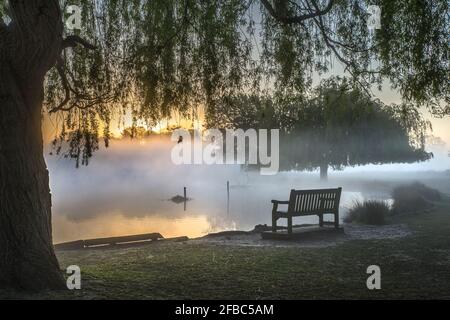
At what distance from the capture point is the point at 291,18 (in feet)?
29.7

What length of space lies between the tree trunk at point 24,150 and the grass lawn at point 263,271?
1.54 feet

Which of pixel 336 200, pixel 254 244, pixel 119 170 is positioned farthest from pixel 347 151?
pixel 119 170

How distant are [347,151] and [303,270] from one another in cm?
3363

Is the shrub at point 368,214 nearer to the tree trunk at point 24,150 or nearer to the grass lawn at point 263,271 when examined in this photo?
the grass lawn at point 263,271

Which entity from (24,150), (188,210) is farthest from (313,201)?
(188,210)

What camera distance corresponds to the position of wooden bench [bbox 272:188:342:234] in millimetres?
13422

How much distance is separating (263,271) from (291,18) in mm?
4164

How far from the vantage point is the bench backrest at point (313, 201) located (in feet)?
44.3

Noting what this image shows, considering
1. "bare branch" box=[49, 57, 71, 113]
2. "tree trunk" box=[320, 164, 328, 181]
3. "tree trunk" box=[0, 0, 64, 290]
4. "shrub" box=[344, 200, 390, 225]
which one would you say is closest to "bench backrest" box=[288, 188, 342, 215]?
"shrub" box=[344, 200, 390, 225]

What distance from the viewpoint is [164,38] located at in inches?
370

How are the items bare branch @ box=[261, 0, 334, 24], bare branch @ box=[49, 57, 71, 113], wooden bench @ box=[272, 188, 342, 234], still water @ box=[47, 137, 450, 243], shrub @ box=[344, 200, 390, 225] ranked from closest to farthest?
bare branch @ box=[261, 0, 334, 24] < bare branch @ box=[49, 57, 71, 113] < wooden bench @ box=[272, 188, 342, 234] < shrub @ box=[344, 200, 390, 225] < still water @ box=[47, 137, 450, 243]

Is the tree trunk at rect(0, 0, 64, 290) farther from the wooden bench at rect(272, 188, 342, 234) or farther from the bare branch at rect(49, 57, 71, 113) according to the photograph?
the wooden bench at rect(272, 188, 342, 234)

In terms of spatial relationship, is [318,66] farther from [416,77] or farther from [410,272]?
[410,272]

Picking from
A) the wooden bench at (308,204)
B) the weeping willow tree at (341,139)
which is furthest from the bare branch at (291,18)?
the weeping willow tree at (341,139)
